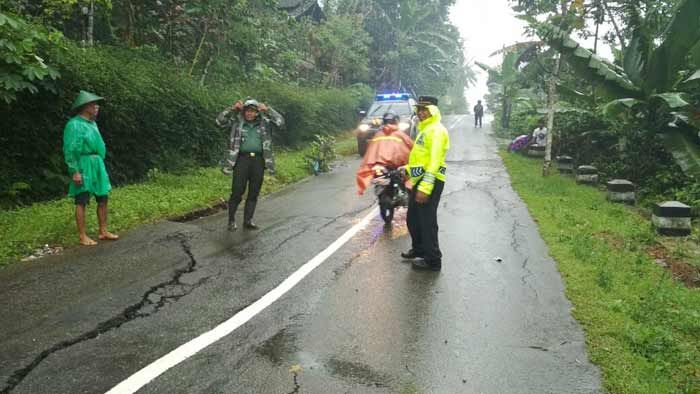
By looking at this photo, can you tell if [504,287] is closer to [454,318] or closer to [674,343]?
[454,318]

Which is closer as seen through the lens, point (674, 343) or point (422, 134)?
point (674, 343)

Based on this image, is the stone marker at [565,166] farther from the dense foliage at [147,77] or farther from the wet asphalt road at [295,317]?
the dense foliage at [147,77]

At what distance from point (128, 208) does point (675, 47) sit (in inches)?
460

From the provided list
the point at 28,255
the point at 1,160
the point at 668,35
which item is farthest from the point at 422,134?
the point at 668,35

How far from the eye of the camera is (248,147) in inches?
316

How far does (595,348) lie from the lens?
4.36 meters

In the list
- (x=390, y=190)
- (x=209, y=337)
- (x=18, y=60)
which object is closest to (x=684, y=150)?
(x=390, y=190)

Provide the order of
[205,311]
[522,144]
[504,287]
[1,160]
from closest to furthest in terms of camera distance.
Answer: [205,311] < [504,287] < [1,160] < [522,144]

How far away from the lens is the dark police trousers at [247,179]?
806 cm

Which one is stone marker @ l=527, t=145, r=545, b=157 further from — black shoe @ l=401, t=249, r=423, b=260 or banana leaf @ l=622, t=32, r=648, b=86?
black shoe @ l=401, t=249, r=423, b=260

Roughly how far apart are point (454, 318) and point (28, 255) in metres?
4.89

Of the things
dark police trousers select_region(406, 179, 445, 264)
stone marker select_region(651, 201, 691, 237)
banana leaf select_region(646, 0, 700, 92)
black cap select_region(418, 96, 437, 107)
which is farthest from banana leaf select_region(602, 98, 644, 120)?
dark police trousers select_region(406, 179, 445, 264)

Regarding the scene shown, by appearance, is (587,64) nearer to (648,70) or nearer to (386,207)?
(648,70)

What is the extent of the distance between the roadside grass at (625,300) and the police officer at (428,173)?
1559 mm
